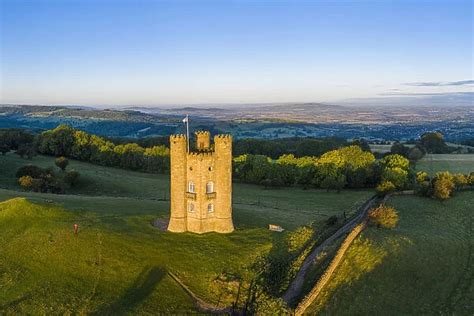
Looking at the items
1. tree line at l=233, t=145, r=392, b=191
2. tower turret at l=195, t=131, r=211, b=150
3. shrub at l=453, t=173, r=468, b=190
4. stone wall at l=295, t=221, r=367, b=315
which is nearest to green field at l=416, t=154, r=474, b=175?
tree line at l=233, t=145, r=392, b=191

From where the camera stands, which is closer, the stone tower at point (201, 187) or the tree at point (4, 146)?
the stone tower at point (201, 187)

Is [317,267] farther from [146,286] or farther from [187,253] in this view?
[146,286]

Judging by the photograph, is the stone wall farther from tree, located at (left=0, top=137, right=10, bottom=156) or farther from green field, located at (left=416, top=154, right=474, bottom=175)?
tree, located at (left=0, top=137, right=10, bottom=156)

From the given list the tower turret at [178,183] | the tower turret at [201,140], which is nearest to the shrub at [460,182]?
the tower turret at [201,140]

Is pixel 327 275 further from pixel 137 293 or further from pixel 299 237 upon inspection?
pixel 137 293

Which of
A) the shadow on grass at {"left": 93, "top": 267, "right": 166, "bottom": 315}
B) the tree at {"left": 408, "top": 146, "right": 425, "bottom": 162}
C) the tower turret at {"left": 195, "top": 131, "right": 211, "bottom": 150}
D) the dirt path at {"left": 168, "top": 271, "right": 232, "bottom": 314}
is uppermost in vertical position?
the tower turret at {"left": 195, "top": 131, "right": 211, "bottom": 150}

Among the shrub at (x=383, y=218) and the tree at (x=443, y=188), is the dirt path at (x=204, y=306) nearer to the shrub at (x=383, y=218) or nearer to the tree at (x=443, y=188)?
the shrub at (x=383, y=218)

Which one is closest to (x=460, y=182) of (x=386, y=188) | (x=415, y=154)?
(x=386, y=188)
